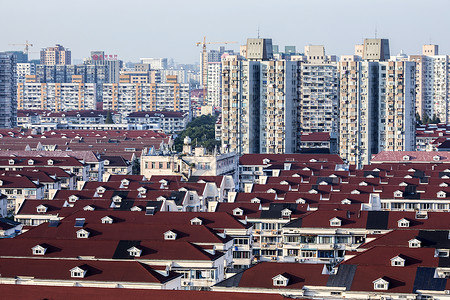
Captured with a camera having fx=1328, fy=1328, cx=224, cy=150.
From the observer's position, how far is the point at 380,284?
2371 inches

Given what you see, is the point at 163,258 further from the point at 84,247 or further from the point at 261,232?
the point at 261,232

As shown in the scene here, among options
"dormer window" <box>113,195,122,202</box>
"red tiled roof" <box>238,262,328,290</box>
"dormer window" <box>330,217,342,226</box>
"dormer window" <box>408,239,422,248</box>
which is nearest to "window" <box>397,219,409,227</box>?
"dormer window" <box>330,217,342,226</box>

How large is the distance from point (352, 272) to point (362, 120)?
102048 millimetres

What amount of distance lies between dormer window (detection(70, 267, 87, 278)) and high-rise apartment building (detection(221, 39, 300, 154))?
93.3 meters

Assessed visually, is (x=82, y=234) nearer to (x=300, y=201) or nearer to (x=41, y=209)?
(x=41, y=209)

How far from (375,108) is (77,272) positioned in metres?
103

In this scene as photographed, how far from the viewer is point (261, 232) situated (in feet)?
290

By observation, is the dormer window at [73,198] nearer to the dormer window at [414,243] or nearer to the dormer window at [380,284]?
the dormer window at [414,243]

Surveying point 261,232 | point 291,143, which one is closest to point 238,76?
point 291,143


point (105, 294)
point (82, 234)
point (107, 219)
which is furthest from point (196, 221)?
point (105, 294)

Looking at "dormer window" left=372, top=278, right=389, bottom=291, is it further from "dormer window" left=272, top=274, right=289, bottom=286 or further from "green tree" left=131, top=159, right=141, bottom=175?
"green tree" left=131, top=159, right=141, bottom=175

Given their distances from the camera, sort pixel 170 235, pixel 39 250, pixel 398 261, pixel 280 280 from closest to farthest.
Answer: pixel 280 280 → pixel 398 261 → pixel 39 250 → pixel 170 235

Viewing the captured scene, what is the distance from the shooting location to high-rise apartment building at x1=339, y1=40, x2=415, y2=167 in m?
162

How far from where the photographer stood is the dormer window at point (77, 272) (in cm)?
6356
